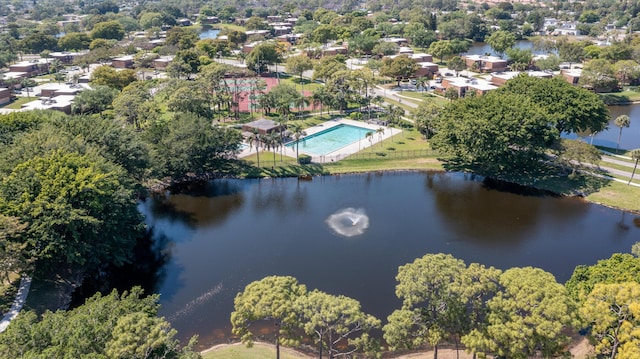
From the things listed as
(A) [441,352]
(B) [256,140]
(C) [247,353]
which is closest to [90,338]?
(C) [247,353]

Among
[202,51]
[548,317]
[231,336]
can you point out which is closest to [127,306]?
[231,336]

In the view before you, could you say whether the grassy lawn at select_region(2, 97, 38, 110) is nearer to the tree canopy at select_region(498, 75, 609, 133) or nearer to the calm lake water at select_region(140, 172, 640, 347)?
the calm lake water at select_region(140, 172, 640, 347)

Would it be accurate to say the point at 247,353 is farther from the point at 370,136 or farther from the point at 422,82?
the point at 422,82

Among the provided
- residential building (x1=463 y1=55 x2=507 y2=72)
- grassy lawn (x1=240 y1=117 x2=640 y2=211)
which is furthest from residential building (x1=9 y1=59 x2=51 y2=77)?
residential building (x1=463 y1=55 x2=507 y2=72)

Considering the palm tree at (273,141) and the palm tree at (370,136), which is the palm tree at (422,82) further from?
the palm tree at (273,141)

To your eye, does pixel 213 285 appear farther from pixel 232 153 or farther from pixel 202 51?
pixel 202 51

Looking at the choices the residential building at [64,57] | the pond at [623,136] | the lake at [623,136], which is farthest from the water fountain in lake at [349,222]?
the residential building at [64,57]
